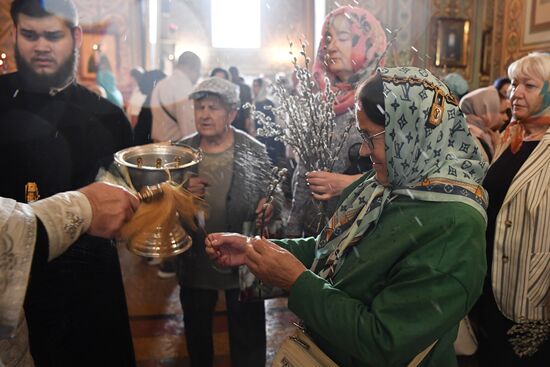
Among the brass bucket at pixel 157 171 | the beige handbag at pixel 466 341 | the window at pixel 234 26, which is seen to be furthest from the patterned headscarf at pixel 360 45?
the window at pixel 234 26

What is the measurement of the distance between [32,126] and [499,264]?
2379 mm

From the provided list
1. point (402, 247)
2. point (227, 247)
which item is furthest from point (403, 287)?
point (227, 247)

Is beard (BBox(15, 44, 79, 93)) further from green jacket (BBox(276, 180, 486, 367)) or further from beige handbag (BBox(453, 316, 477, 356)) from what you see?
beige handbag (BBox(453, 316, 477, 356))

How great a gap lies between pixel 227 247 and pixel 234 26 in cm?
1830

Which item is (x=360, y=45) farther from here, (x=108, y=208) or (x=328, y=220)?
(x=108, y=208)

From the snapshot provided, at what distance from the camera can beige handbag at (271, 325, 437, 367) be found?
1.54 meters

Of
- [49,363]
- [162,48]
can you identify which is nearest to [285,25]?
[162,48]

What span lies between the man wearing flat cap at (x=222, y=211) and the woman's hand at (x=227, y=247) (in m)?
0.88

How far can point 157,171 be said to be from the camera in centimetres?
174

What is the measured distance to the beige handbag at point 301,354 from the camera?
5.05ft

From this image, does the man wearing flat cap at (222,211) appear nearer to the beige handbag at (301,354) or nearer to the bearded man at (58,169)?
the bearded man at (58,169)

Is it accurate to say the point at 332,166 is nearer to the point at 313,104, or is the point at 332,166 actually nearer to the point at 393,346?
the point at 313,104

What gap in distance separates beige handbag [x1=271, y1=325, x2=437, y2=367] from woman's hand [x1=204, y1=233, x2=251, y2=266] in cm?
38

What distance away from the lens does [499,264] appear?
8.32 ft
